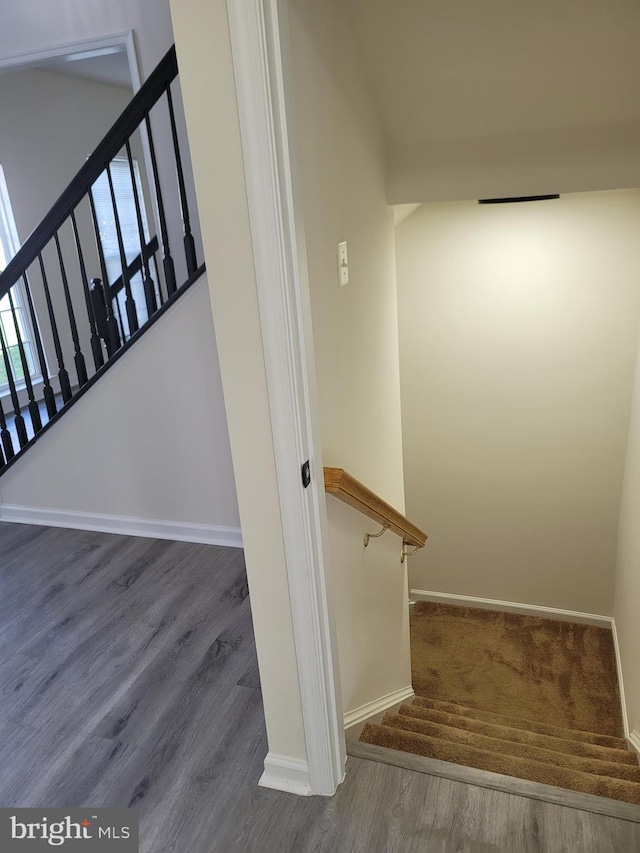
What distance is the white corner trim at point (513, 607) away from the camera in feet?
13.3

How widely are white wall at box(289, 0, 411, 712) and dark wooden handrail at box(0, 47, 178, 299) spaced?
0.95 m

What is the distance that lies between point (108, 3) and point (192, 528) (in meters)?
2.78

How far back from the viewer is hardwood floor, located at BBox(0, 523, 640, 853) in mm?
1587

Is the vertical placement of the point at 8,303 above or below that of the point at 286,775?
above

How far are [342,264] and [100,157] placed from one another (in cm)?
147

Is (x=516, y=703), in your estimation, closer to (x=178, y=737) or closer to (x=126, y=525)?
(x=178, y=737)

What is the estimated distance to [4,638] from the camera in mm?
2479

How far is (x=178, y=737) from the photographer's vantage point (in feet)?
6.38

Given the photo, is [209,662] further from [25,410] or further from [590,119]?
[25,410]

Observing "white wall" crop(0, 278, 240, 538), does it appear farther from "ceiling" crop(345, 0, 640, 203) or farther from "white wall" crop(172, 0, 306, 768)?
"white wall" crop(172, 0, 306, 768)

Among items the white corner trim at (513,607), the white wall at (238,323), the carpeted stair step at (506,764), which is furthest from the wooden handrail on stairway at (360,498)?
the white corner trim at (513,607)

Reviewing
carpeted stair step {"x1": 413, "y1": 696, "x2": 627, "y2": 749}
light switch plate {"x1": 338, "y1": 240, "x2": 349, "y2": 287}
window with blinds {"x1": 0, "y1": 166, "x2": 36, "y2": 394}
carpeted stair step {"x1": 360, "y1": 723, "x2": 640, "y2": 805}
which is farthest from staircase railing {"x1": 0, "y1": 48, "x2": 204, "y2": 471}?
carpeted stair step {"x1": 413, "y1": 696, "x2": 627, "y2": 749}

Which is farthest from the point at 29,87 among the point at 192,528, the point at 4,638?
the point at 4,638

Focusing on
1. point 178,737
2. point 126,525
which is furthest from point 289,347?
point 126,525
